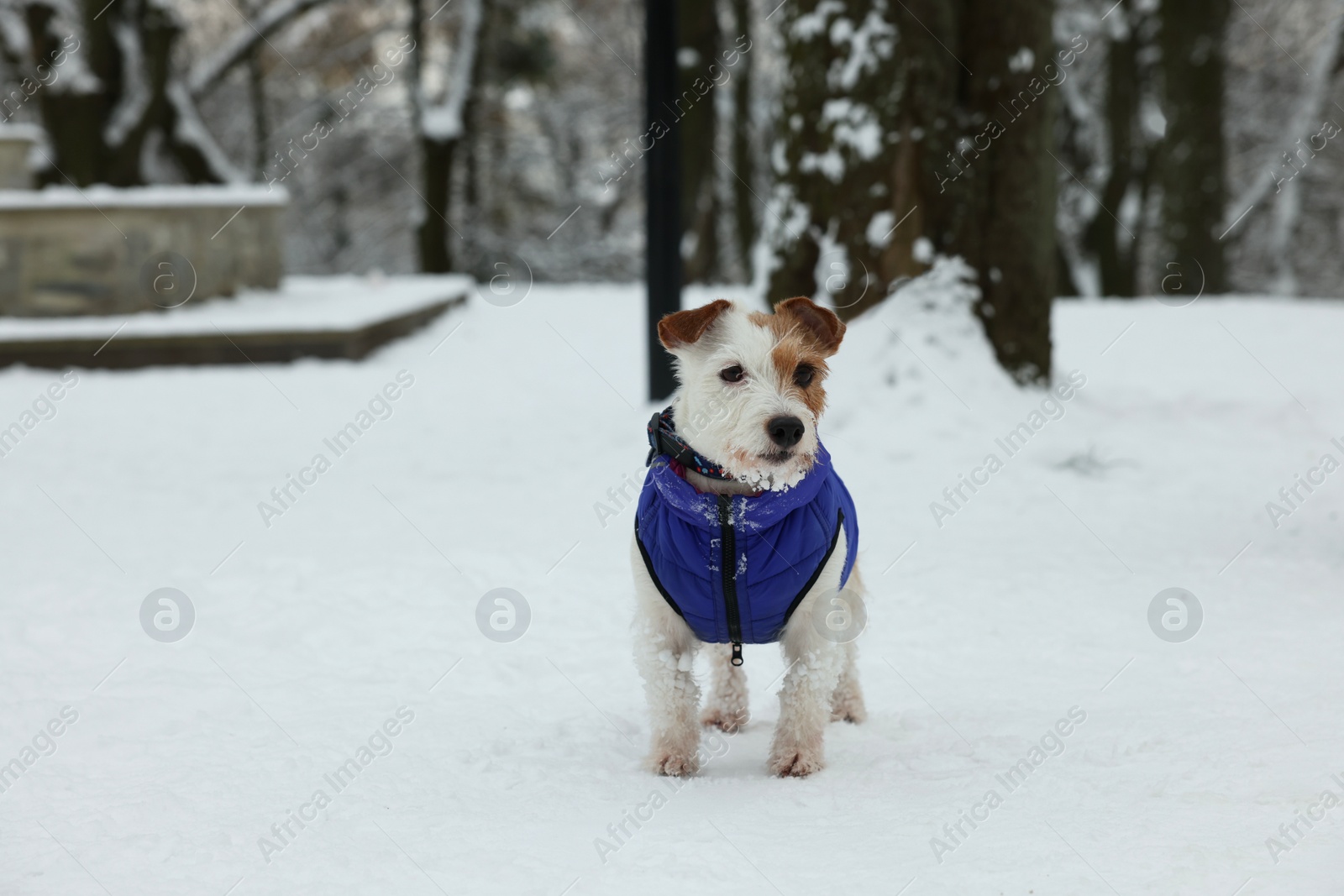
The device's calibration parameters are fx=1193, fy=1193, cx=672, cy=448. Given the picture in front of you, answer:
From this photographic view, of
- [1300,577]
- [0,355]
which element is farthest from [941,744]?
[0,355]

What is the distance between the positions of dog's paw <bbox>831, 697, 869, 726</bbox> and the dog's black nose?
54.7 inches

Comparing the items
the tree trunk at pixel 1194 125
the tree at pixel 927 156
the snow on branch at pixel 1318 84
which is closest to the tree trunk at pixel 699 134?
the tree trunk at pixel 1194 125

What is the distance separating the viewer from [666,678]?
12.8ft

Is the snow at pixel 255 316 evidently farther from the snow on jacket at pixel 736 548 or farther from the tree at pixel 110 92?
the snow on jacket at pixel 736 548

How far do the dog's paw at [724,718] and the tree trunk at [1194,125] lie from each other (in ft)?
50.4

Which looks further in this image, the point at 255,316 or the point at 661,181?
the point at 255,316

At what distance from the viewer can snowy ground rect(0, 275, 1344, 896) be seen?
3283 mm

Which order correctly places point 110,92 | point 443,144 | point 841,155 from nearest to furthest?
point 841,155 < point 110,92 < point 443,144

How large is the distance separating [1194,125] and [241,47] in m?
15.6

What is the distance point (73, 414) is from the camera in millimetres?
9867

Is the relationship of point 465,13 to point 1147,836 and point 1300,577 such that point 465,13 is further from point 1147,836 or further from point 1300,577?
point 1147,836

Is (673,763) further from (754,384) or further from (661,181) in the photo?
(661,181)

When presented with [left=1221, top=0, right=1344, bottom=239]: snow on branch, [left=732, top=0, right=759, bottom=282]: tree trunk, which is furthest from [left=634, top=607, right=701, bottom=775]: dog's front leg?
[left=732, top=0, right=759, bottom=282]: tree trunk

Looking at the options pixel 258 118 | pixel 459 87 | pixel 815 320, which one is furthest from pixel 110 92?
pixel 815 320
